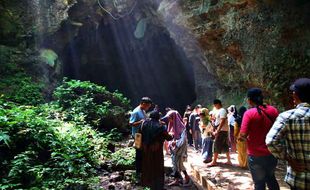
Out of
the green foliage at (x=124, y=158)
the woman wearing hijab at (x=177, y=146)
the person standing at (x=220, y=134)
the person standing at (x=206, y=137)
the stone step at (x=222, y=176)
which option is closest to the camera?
the stone step at (x=222, y=176)

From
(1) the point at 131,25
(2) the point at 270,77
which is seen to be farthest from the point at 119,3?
(2) the point at 270,77

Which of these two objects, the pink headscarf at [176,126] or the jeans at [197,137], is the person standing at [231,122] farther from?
the pink headscarf at [176,126]

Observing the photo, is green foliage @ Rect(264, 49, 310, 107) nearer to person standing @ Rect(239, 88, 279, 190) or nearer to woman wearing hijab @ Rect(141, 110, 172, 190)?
person standing @ Rect(239, 88, 279, 190)

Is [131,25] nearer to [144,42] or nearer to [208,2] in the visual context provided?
[144,42]

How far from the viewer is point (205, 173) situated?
267 inches

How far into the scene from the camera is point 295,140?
2.62 meters

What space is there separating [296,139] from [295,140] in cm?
1

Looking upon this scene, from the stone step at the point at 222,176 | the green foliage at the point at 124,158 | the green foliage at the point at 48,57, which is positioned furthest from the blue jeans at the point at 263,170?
the green foliage at the point at 48,57

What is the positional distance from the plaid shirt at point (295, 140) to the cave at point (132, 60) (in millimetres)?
16973

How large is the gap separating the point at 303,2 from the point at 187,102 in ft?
53.3

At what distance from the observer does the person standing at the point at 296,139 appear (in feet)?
8.47

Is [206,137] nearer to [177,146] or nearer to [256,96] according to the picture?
[177,146]

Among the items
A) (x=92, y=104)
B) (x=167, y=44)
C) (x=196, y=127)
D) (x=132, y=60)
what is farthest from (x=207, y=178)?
(x=132, y=60)

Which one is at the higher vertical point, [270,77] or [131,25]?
[131,25]
